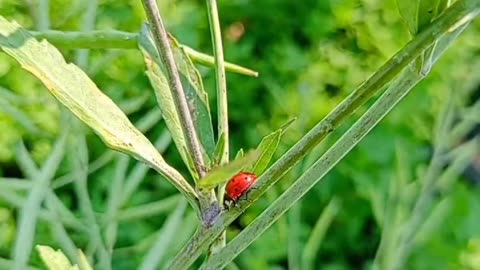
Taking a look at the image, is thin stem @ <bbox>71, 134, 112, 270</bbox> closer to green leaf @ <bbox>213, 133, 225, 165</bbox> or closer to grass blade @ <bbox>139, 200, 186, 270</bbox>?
grass blade @ <bbox>139, 200, 186, 270</bbox>

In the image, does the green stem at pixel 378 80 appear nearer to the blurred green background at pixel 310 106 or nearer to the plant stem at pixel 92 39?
the plant stem at pixel 92 39

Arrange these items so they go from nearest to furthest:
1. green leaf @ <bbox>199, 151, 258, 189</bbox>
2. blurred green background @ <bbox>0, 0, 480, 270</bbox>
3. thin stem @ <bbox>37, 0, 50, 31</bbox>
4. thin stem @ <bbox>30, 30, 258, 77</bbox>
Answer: green leaf @ <bbox>199, 151, 258, 189</bbox>, thin stem @ <bbox>30, 30, 258, 77</bbox>, thin stem @ <bbox>37, 0, 50, 31</bbox>, blurred green background @ <bbox>0, 0, 480, 270</bbox>

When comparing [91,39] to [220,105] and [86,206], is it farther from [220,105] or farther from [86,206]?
[86,206]

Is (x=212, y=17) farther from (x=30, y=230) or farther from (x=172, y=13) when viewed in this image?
(x=172, y=13)

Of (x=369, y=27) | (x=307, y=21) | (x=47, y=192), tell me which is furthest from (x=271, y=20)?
(x=47, y=192)

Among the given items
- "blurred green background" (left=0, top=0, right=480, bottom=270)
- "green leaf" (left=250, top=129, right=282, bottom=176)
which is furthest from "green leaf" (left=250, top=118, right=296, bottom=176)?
"blurred green background" (left=0, top=0, right=480, bottom=270)

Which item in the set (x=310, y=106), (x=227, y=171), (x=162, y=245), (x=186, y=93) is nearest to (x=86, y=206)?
(x=162, y=245)
